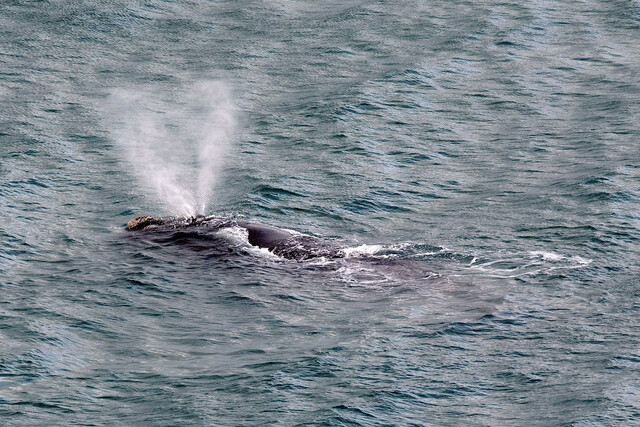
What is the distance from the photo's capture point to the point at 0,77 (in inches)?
1779

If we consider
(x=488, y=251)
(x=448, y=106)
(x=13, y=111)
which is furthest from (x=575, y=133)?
(x=13, y=111)

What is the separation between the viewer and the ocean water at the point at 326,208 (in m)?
22.5

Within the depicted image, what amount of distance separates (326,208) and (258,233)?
387 centimetres

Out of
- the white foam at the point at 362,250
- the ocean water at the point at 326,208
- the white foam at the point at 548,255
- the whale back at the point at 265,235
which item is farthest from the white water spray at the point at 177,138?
the white foam at the point at 548,255

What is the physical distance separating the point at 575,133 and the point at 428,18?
1517 centimetres

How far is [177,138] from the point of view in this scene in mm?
40406

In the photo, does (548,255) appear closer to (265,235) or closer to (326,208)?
(265,235)

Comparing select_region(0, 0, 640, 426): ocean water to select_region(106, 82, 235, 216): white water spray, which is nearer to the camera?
select_region(0, 0, 640, 426): ocean water

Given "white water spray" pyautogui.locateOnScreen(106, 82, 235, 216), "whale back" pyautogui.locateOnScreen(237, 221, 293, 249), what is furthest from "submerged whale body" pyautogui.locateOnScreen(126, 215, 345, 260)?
"white water spray" pyautogui.locateOnScreen(106, 82, 235, 216)

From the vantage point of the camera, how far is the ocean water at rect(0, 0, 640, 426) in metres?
22.5

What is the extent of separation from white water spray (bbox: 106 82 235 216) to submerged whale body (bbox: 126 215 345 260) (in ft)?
4.39

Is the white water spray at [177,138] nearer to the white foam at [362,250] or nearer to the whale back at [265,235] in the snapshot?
the whale back at [265,235]

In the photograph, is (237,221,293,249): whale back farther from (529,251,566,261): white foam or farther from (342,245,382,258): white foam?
(529,251,566,261): white foam

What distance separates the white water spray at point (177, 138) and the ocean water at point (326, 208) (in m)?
0.13
